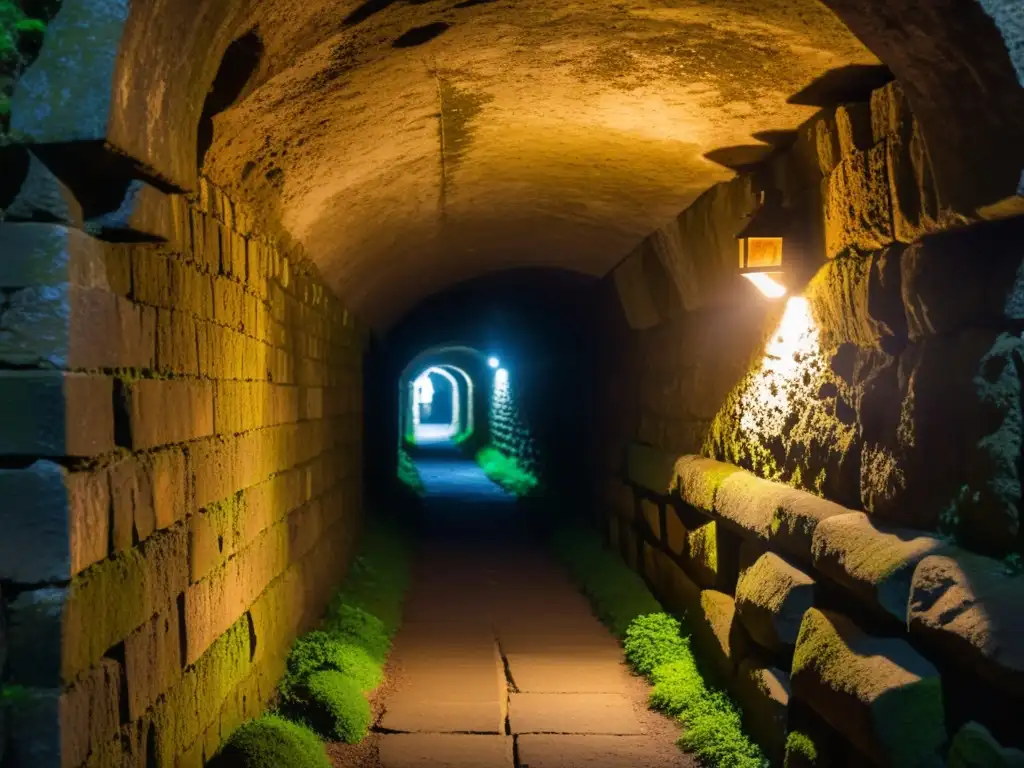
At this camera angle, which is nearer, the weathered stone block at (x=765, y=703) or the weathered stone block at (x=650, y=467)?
the weathered stone block at (x=765, y=703)

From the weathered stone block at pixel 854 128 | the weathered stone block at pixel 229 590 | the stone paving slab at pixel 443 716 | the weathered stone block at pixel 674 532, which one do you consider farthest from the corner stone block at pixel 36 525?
the weathered stone block at pixel 674 532

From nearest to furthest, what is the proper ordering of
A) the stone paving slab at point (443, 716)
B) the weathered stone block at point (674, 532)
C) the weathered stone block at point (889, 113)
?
1. the weathered stone block at point (889, 113)
2. the stone paving slab at point (443, 716)
3. the weathered stone block at point (674, 532)

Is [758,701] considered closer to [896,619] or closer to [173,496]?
[896,619]

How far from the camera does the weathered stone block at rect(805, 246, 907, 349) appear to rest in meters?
2.65

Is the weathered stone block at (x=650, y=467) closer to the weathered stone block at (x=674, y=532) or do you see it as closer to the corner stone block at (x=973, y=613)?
the weathered stone block at (x=674, y=532)

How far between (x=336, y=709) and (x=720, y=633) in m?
1.71

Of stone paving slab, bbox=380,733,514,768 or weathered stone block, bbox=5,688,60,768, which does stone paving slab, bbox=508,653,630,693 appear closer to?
stone paving slab, bbox=380,733,514,768

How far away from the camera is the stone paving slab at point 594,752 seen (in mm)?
3559

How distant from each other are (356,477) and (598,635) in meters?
2.79

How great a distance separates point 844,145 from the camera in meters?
2.95

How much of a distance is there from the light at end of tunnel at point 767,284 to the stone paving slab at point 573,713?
198 centimetres

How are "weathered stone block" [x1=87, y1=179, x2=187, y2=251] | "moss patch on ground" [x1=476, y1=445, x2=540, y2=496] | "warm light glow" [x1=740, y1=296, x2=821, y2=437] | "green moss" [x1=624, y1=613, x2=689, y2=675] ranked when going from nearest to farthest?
"weathered stone block" [x1=87, y1=179, x2=187, y2=251] → "warm light glow" [x1=740, y1=296, x2=821, y2=437] → "green moss" [x1=624, y1=613, x2=689, y2=675] → "moss patch on ground" [x1=476, y1=445, x2=540, y2=496]

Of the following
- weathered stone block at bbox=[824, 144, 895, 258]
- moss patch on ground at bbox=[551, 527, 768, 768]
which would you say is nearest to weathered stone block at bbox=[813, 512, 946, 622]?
weathered stone block at bbox=[824, 144, 895, 258]

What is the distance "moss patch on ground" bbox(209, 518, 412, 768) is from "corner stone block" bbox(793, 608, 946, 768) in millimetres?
1832
